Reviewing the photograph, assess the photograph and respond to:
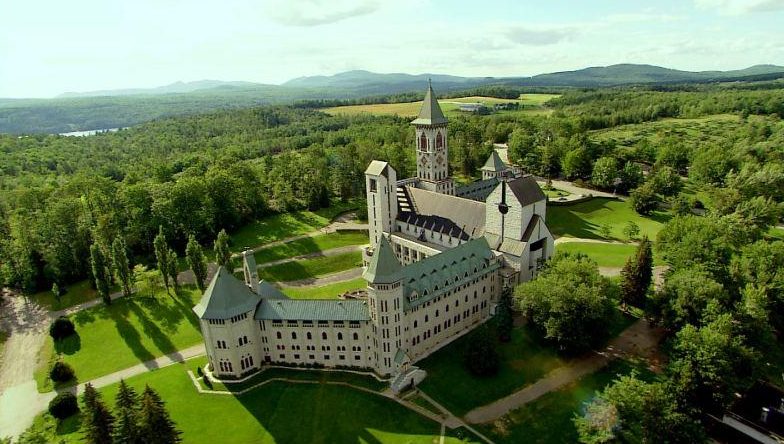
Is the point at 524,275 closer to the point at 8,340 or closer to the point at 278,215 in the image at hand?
the point at 278,215

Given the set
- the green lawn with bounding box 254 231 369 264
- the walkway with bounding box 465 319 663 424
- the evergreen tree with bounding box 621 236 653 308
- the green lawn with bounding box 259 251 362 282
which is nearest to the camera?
the walkway with bounding box 465 319 663 424

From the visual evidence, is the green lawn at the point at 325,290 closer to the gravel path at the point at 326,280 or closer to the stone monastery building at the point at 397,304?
the gravel path at the point at 326,280

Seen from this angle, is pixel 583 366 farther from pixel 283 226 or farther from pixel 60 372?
pixel 283 226

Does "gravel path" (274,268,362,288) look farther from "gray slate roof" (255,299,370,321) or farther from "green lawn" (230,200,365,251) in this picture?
"gray slate roof" (255,299,370,321)

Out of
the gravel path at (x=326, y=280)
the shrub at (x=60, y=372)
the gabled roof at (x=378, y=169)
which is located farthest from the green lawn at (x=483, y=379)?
the shrub at (x=60, y=372)

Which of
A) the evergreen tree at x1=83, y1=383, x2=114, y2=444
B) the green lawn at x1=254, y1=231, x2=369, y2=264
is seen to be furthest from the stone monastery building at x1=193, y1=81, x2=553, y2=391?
the green lawn at x1=254, y1=231, x2=369, y2=264

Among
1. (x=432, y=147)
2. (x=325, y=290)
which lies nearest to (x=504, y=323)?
(x=325, y=290)
